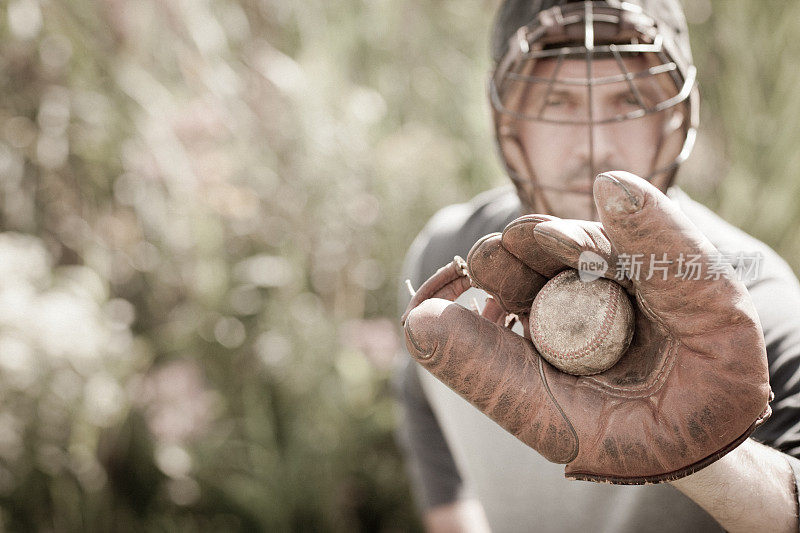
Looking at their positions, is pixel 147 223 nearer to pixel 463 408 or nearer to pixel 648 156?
pixel 463 408

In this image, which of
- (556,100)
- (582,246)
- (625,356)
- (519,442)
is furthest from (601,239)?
(519,442)

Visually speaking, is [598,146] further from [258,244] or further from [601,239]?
[258,244]

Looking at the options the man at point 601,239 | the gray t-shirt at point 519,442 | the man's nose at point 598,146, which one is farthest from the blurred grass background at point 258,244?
the man's nose at point 598,146

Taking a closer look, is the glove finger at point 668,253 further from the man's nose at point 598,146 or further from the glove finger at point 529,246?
the man's nose at point 598,146

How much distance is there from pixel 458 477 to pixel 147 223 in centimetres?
185

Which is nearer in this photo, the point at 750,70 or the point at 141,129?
the point at 750,70

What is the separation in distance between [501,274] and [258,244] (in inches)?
73.0

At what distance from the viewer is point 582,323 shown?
706 mm

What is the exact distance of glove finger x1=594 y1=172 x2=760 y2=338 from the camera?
0.63m

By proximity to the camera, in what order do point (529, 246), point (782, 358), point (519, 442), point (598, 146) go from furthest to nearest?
point (519, 442), point (598, 146), point (782, 358), point (529, 246)

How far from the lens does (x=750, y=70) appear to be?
2.08m

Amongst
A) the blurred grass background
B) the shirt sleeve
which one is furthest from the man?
the blurred grass background

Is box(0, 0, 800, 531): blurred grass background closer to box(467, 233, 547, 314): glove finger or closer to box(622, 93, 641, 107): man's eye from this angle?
box(622, 93, 641, 107): man's eye

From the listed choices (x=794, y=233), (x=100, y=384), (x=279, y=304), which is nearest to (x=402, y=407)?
(x=279, y=304)
